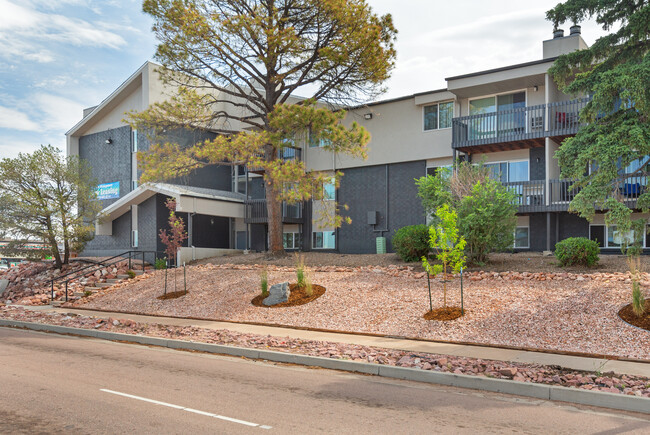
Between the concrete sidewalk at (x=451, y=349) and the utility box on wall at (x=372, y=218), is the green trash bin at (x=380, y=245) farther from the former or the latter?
the concrete sidewalk at (x=451, y=349)

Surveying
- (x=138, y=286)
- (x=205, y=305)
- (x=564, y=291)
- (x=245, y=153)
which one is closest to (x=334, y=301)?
(x=205, y=305)

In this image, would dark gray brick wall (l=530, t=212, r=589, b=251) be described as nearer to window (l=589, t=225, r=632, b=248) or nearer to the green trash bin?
window (l=589, t=225, r=632, b=248)

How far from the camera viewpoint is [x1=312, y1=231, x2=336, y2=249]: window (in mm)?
30031

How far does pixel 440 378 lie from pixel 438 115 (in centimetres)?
1976

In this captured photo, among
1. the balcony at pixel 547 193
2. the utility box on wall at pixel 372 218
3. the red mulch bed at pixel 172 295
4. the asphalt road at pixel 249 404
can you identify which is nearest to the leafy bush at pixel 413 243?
the balcony at pixel 547 193

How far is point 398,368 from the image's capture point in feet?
29.1

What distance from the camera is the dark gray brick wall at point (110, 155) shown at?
33844mm

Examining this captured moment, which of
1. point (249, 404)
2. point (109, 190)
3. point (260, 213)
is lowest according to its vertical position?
point (249, 404)

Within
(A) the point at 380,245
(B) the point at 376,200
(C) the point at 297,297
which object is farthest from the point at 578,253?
(B) the point at 376,200

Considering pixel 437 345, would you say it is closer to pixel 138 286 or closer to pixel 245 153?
pixel 245 153

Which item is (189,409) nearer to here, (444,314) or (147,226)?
(444,314)

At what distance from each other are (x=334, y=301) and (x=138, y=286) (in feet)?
32.5

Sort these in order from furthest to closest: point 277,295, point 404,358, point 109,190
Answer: point 109,190 < point 277,295 < point 404,358

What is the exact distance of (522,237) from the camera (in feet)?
77.6
